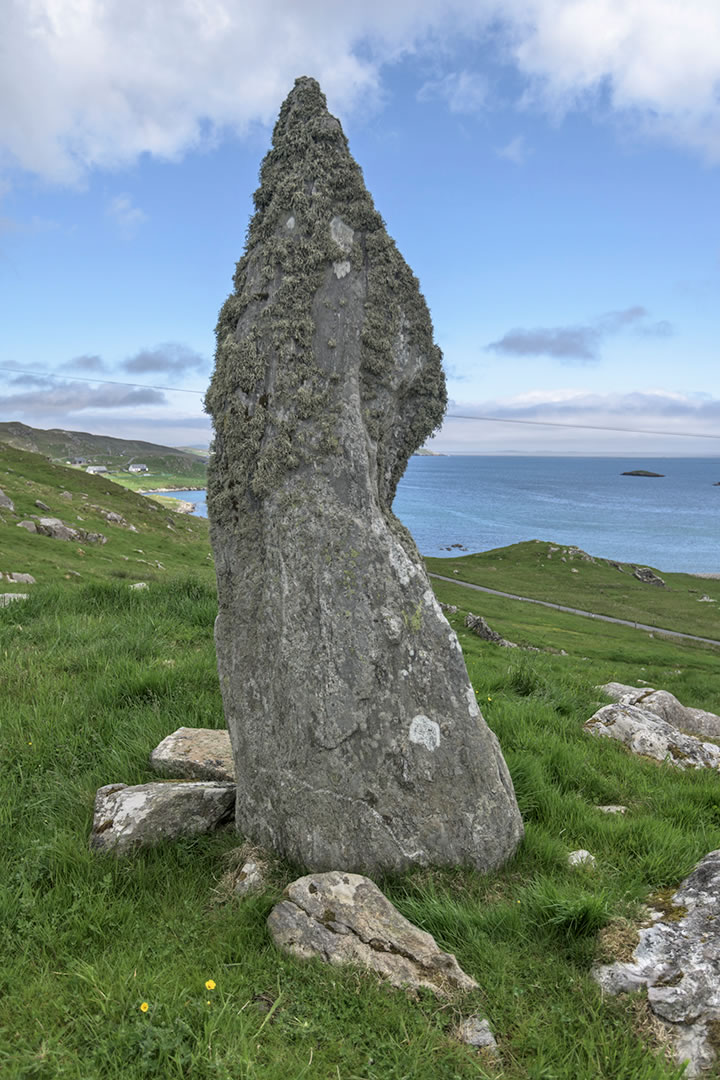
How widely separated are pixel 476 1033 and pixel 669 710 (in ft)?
28.7

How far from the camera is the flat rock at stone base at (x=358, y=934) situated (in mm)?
4016

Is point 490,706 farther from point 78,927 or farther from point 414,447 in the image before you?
point 78,927

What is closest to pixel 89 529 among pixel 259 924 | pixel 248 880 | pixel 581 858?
pixel 248 880

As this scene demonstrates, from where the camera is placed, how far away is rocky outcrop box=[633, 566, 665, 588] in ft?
297

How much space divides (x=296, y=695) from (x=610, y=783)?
373cm

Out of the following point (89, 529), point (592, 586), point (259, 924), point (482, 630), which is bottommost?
point (592, 586)

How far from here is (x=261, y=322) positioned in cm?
593

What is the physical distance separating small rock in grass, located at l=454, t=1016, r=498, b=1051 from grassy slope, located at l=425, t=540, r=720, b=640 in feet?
215

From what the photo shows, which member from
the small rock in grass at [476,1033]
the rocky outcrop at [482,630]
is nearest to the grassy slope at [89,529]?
the small rock in grass at [476,1033]

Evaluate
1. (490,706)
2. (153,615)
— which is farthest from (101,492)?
(490,706)

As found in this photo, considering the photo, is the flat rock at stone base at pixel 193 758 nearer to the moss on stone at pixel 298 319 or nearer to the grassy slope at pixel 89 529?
the moss on stone at pixel 298 319

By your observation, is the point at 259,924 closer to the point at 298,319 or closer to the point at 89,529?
the point at 298,319

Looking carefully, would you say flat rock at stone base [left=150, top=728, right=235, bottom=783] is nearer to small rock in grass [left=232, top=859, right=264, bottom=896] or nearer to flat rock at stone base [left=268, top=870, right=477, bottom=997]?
small rock in grass [left=232, top=859, right=264, bottom=896]

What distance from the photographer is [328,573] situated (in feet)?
17.5
